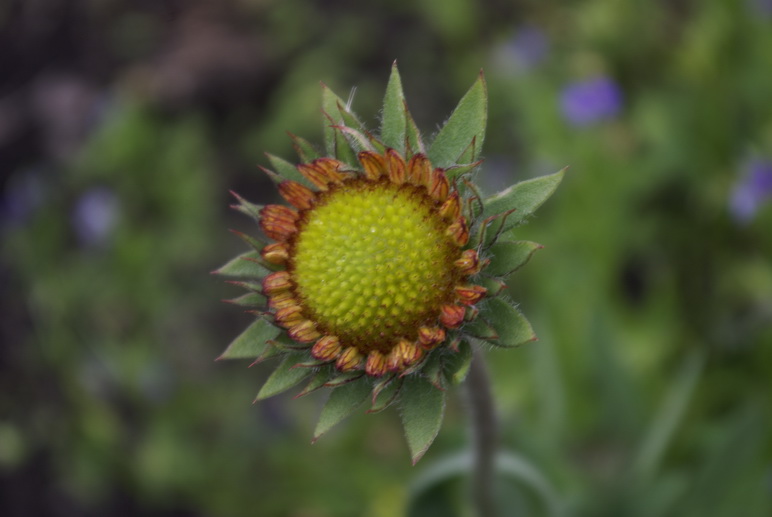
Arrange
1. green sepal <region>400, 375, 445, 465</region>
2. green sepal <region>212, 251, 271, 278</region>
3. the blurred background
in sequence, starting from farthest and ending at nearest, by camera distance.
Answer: the blurred background, green sepal <region>212, 251, 271, 278</region>, green sepal <region>400, 375, 445, 465</region>

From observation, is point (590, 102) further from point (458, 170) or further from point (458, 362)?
point (458, 362)

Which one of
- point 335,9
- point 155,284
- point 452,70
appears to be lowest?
point 155,284

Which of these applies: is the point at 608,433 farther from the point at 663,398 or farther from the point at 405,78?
the point at 405,78

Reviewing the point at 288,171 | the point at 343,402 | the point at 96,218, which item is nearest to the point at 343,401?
the point at 343,402

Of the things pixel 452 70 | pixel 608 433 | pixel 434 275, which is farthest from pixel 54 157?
pixel 434 275

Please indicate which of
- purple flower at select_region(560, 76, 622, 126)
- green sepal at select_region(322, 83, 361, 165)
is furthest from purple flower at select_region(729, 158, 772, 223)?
green sepal at select_region(322, 83, 361, 165)

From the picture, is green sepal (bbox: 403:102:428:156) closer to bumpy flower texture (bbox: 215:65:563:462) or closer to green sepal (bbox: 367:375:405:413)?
bumpy flower texture (bbox: 215:65:563:462)
